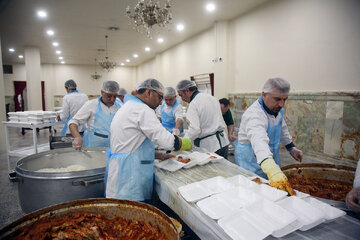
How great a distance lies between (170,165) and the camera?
6.35 feet

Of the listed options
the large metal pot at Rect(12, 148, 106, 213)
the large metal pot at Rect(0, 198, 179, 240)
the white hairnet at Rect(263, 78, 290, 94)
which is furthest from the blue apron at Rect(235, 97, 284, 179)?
the large metal pot at Rect(12, 148, 106, 213)

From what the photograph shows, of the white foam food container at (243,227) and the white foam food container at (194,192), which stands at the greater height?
the white foam food container at (194,192)

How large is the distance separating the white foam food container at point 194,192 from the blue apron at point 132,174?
43 cm

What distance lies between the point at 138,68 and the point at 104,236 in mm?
16257

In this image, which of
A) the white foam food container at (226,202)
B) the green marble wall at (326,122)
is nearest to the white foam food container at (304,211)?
the white foam food container at (226,202)

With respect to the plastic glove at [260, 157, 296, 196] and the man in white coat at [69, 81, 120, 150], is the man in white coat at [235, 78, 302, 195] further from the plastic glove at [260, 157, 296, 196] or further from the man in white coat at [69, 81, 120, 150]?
the man in white coat at [69, 81, 120, 150]

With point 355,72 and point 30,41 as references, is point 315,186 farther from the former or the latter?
point 30,41

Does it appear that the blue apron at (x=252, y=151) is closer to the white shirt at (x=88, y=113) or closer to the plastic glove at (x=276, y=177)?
the plastic glove at (x=276, y=177)

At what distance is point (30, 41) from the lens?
911cm

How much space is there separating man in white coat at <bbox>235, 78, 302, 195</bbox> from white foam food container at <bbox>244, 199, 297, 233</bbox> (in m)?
0.29

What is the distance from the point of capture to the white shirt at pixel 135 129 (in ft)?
5.52

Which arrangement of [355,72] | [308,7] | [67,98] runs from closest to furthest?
1. [355,72]
2. [67,98]
3. [308,7]

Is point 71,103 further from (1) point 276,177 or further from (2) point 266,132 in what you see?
(1) point 276,177

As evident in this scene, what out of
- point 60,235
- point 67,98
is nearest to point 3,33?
point 67,98
